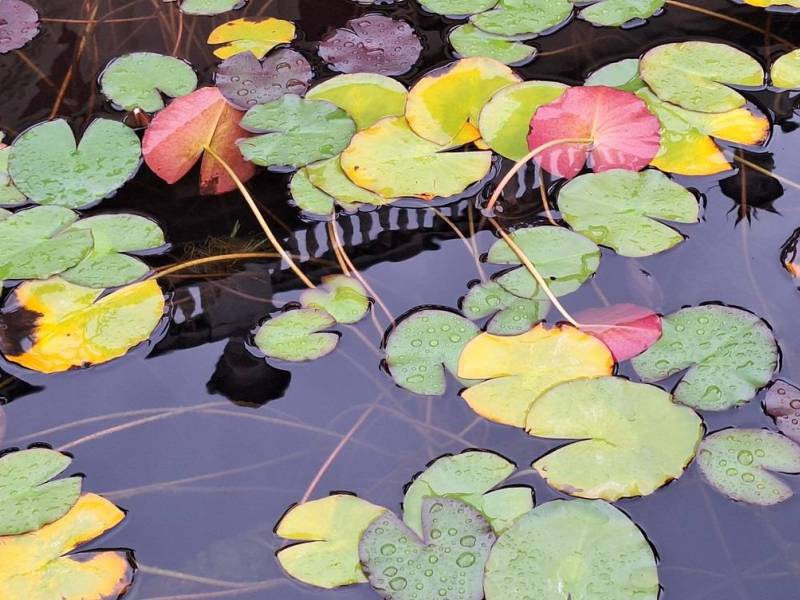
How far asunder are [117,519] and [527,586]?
0.67 metres

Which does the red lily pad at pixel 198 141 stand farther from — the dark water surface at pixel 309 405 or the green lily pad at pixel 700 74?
the green lily pad at pixel 700 74

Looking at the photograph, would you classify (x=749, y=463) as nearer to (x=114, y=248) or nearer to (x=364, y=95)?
(x=364, y=95)

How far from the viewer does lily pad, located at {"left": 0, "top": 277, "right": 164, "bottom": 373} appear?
146 cm

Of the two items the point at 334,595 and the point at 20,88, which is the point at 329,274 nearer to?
the point at 334,595

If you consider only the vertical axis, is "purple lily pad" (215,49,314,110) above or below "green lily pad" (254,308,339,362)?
above

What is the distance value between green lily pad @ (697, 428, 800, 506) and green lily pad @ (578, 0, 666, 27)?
1160mm

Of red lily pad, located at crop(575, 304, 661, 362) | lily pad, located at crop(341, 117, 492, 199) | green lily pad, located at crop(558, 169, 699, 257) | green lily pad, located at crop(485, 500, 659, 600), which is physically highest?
lily pad, located at crop(341, 117, 492, 199)

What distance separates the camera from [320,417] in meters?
1.40

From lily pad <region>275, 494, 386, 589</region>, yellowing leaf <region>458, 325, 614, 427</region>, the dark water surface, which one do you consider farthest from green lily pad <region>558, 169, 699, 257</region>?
lily pad <region>275, 494, 386, 589</region>

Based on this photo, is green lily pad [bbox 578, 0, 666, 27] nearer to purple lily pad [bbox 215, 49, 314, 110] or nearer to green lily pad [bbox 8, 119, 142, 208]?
purple lily pad [bbox 215, 49, 314, 110]

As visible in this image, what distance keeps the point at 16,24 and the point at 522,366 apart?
173 cm

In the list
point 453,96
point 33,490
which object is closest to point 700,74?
point 453,96

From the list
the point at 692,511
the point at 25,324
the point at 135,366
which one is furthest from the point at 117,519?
the point at 692,511

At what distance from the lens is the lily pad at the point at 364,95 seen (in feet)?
A: 5.90
